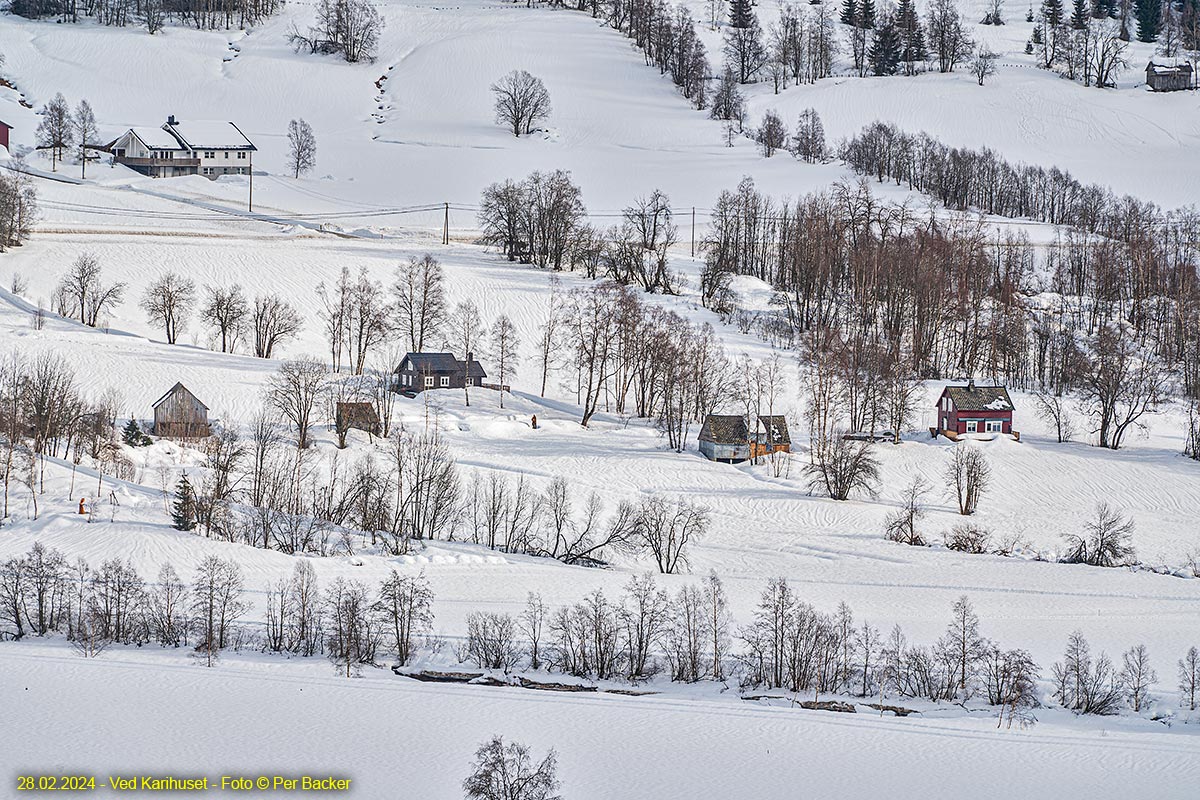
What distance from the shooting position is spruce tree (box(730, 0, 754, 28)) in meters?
139

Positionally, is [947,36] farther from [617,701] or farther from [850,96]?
[617,701]

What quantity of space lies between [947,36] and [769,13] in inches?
996

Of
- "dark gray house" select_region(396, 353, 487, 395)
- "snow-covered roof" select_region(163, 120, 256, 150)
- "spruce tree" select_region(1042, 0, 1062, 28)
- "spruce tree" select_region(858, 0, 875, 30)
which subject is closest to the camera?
"dark gray house" select_region(396, 353, 487, 395)

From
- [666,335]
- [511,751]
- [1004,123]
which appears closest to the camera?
[511,751]

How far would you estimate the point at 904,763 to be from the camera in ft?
68.9

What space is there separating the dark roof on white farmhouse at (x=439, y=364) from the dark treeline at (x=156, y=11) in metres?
87.2

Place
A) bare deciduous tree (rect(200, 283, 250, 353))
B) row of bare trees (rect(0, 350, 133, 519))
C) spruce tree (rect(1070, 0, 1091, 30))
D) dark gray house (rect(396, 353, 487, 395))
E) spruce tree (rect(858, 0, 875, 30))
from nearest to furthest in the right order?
1. row of bare trees (rect(0, 350, 133, 519))
2. dark gray house (rect(396, 353, 487, 395))
3. bare deciduous tree (rect(200, 283, 250, 353))
4. spruce tree (rect(1070, 0, 1091, 30))
5. spruce tree (rect(858, 0, 875, 30))

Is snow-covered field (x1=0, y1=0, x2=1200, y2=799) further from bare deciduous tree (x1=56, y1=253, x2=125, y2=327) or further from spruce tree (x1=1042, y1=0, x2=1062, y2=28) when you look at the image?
spruce tree (x1=1042, y1=0, x2=1062, y2=28)

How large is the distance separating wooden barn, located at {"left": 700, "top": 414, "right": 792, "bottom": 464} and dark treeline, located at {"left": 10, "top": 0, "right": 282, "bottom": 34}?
98.3m

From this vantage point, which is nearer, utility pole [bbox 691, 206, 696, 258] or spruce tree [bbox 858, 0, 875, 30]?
utility pole [bbox 691, 206, 696, 258]

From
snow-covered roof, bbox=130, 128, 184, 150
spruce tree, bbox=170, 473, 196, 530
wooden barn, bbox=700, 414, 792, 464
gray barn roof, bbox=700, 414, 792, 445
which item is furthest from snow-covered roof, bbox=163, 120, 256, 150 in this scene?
spruce tree, bbox=170, 473, 196, 530

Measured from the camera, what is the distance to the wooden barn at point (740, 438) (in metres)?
46.7

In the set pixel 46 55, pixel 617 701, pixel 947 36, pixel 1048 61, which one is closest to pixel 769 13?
pixel 947 36

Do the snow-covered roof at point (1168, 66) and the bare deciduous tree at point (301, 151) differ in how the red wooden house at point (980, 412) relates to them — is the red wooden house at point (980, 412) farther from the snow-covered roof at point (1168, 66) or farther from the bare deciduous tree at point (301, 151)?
the snow-covered roof at point (1168, 66)
